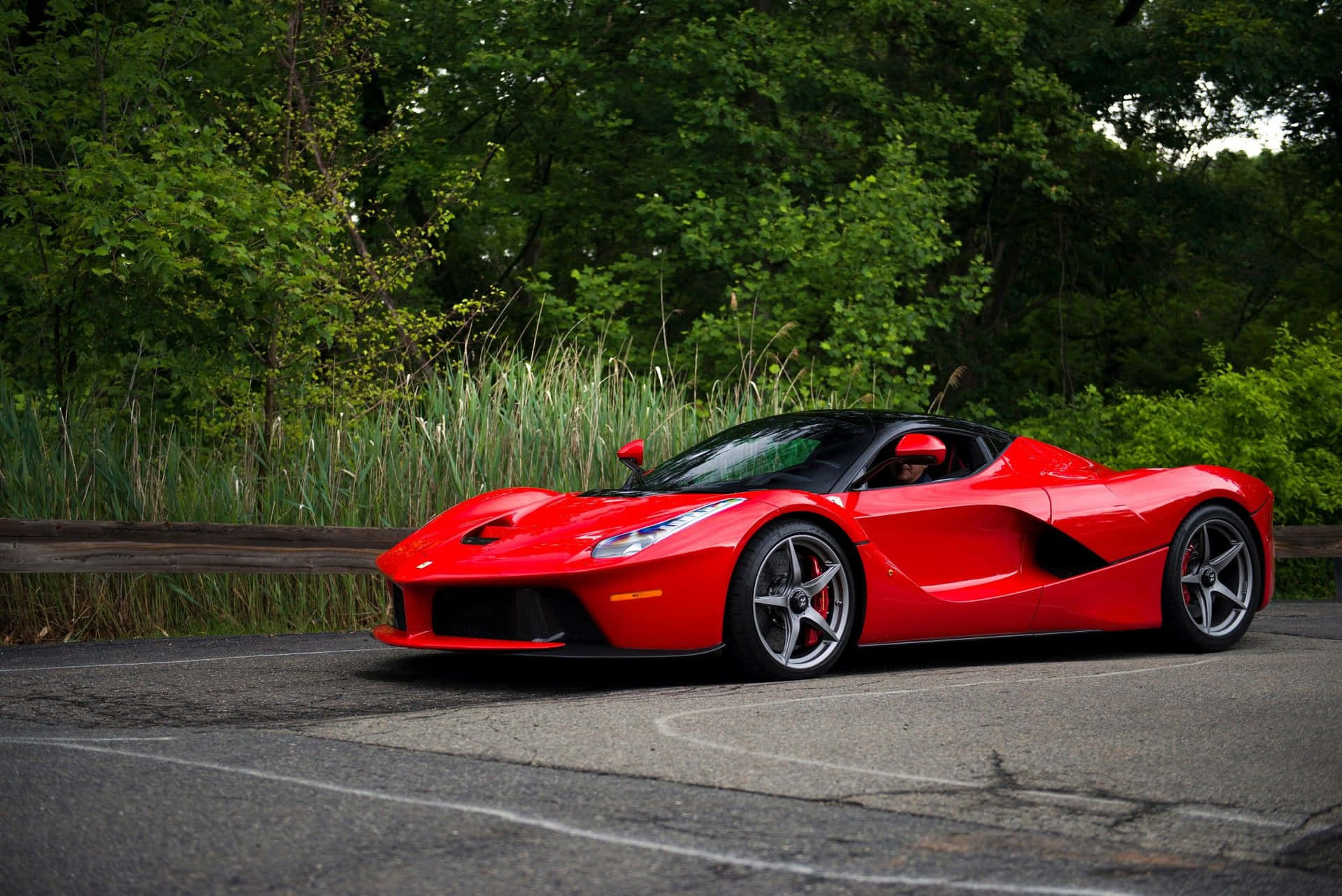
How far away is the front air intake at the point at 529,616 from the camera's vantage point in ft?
20.4

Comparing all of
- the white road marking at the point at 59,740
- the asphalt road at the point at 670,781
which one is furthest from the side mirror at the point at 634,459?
the white road marking at the point at 59,740

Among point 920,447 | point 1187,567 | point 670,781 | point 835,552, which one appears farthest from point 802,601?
point 1187,567

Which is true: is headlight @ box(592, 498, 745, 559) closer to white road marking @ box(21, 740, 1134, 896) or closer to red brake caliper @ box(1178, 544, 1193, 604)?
white road marking @ box(21, 740, 1134, 896)

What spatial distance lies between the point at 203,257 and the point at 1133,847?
911cm

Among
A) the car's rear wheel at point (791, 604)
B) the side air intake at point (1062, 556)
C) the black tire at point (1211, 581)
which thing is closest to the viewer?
the car's rear wheel at point (791, 604)

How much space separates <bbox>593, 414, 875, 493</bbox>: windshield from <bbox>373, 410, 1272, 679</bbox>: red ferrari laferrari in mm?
15

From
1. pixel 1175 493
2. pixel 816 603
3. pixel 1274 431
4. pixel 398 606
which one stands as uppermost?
pixel 1274 431

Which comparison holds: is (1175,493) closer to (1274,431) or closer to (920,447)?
(920,447)

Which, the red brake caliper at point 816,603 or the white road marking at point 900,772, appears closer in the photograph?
the white road marking at point 900,772

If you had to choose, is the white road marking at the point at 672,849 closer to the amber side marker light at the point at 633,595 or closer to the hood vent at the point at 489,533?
the amber side marker light at the point at 633,595

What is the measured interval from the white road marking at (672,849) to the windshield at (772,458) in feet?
10.4

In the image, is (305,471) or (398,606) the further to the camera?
(305,471)

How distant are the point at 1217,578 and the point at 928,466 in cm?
182

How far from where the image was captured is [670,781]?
167 inches
